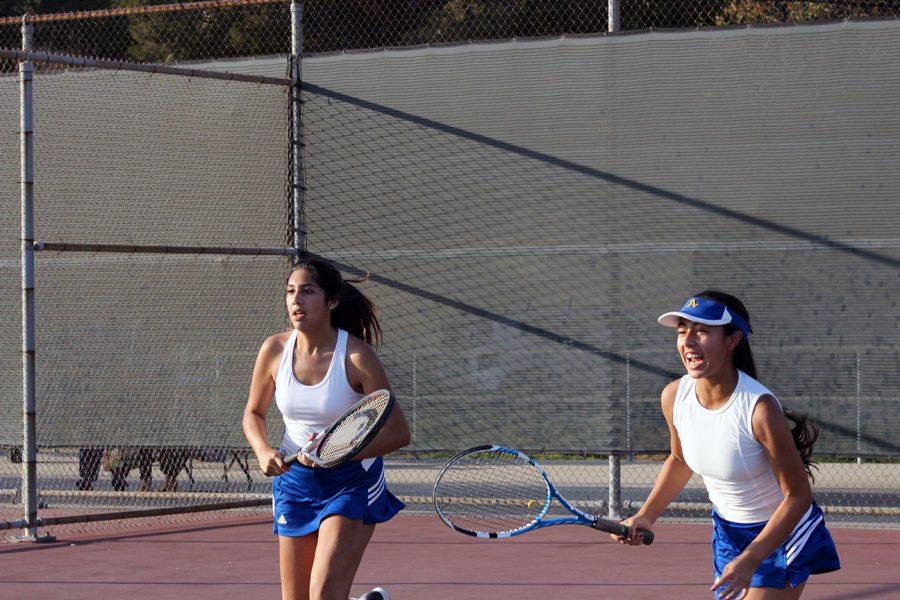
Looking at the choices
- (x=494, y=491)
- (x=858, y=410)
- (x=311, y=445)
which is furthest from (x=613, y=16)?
(x=311, y=445)

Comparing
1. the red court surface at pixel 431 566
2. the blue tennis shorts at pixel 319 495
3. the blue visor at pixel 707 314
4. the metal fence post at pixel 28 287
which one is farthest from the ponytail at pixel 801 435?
the metal fence post at pixel 28 287

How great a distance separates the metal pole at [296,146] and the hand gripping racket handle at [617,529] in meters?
5.37

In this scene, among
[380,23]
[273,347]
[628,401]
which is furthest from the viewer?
[380,23]

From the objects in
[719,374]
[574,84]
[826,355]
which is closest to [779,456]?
[719,374]

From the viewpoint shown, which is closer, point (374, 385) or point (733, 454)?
point (733, 454)

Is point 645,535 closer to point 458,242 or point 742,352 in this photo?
point 742,352

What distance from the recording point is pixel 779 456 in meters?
3.93

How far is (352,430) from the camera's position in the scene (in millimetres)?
4504

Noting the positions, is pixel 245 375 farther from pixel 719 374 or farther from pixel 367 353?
pixel 719 374

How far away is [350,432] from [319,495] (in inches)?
13.4

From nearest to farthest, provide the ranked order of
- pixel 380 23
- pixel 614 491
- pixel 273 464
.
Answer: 1. pixel 273 464
2. pixel 614 491
3. pixel 380 23

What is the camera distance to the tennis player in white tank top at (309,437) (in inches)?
181

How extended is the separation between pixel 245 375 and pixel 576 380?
2.29m

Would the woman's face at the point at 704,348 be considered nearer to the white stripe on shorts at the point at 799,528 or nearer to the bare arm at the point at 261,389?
the white stripe on shorts at the point at 799,528
